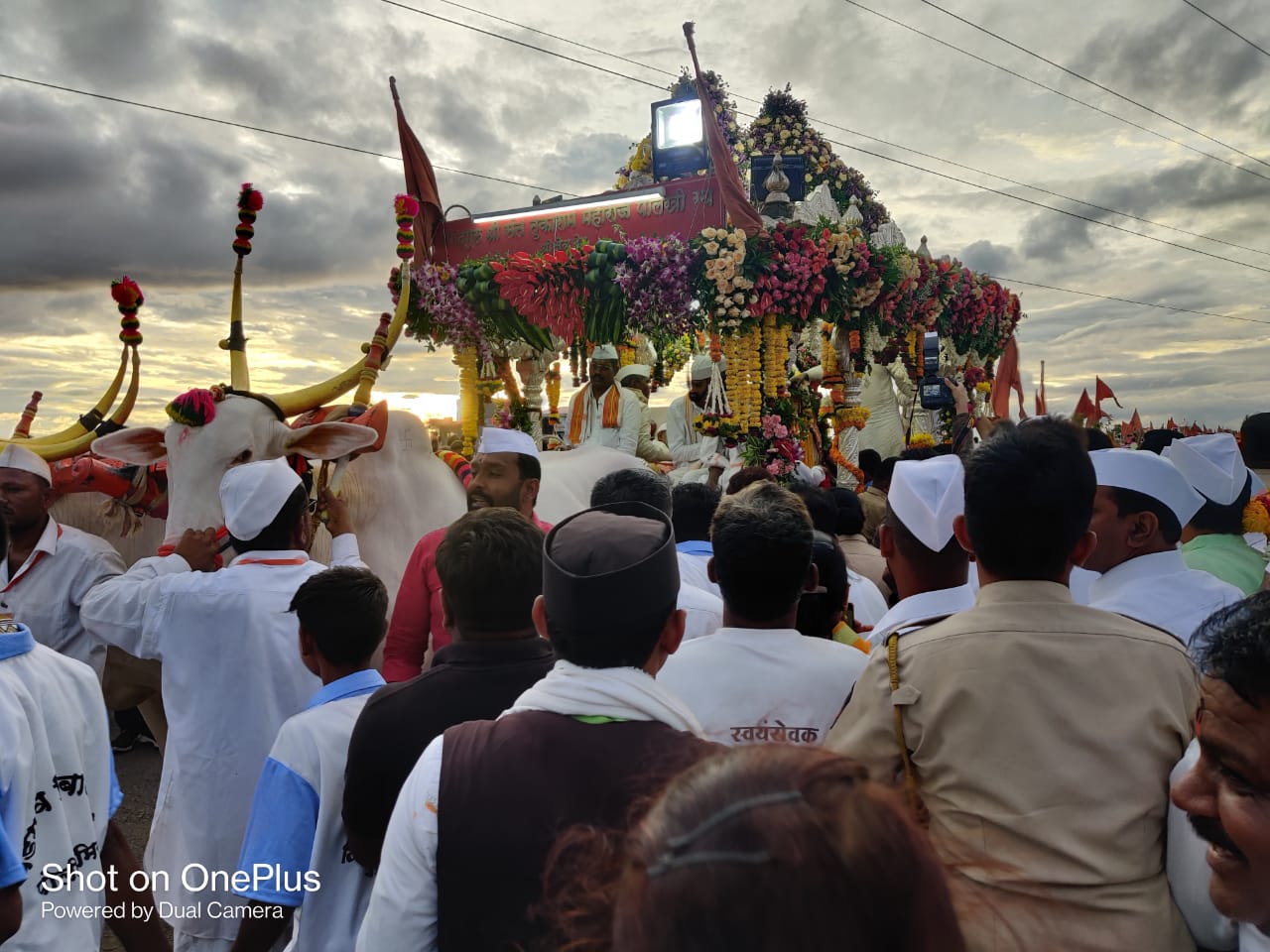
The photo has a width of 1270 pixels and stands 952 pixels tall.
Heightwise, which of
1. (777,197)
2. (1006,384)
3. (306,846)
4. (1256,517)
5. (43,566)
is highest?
(777,197)

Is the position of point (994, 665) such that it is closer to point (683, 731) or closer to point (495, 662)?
point (683, 731)

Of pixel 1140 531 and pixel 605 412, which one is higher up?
pixel 605 412

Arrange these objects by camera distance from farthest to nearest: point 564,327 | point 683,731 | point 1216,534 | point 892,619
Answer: point 564,327 < point 1216,534 < point 892,619 < point 683,731

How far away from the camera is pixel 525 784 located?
1.44 meters

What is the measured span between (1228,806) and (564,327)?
9.11 m

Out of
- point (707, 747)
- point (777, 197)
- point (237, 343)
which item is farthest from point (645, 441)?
point (707, 747)

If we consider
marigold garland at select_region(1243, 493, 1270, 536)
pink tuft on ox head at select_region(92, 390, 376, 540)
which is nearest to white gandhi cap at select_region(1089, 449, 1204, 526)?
marigold garland at select_region(1243, 493, 1270, 536)

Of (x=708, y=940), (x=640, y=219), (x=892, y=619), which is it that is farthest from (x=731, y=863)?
(x=640, y=219)

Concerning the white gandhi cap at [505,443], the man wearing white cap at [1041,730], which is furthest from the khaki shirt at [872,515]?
the man wearing white cap at [1041,730]

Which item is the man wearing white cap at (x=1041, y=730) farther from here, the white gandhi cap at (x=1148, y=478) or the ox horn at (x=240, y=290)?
the ox horn at (x=240, y=290)

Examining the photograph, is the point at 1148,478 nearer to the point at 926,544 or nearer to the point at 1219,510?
the point at 926,544

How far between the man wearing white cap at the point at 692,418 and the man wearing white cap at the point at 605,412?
1435mm

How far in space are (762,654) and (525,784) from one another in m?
0.92

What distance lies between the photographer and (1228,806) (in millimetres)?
1142
